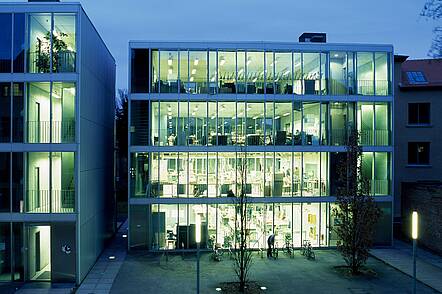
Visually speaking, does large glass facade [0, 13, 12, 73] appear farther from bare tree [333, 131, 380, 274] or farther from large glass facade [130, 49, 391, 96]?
bare tree [333, 131, 380, 274]

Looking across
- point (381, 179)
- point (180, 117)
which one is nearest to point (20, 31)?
point (180, 117)

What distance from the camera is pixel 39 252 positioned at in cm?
1923

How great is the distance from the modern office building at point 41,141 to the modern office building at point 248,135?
5632 mm

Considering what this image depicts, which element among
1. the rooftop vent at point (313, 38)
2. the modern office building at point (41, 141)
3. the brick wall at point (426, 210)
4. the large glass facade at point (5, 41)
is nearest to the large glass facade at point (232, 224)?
the brick wall at point (426, 210)

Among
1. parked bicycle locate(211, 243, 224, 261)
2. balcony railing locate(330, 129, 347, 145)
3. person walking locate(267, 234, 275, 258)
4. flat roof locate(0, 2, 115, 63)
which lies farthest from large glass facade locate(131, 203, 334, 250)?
flat roof locate(0, 2, 115, 63)

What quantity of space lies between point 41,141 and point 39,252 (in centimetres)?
471

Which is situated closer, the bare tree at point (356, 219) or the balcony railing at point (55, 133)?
the balcony railing at point (55, 133)

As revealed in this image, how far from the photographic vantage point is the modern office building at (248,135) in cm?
2431

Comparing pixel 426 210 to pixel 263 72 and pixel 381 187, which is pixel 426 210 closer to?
pixel 381 187

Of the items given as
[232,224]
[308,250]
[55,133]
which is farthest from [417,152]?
[55,133]

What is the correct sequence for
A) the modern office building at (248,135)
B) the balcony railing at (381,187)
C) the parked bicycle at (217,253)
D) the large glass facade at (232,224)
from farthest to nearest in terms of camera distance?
the balcony railing at (381,187) < the modern office building at (248,135) < the large glass facade at (232,224) < the parked bicycle at (217,253)

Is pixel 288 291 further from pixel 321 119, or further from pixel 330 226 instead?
pixel 321 119

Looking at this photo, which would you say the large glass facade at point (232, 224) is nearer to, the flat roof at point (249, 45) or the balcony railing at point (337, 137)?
the balcony railing at point (337, 137)

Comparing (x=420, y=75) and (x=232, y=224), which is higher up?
(x=420, y=75)
